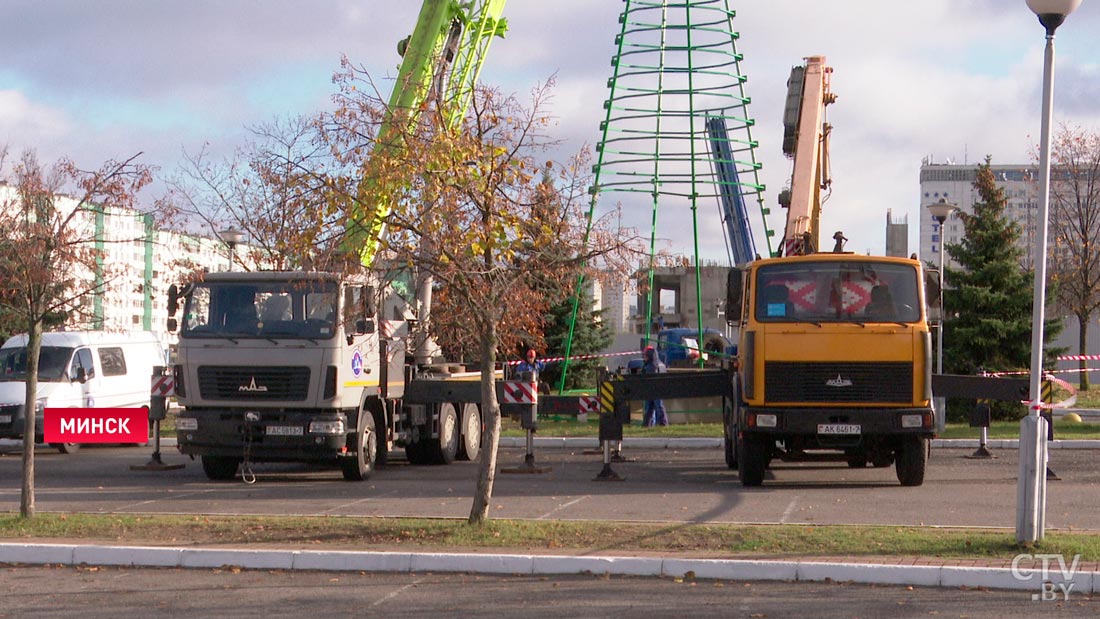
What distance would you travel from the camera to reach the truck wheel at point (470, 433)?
21641mm

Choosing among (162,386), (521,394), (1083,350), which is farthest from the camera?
(1083,350)

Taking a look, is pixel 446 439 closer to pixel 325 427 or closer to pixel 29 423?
pixel 325 427

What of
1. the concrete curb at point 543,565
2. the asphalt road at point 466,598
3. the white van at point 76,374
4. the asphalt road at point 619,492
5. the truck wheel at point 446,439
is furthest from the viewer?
the white van at point 76,374

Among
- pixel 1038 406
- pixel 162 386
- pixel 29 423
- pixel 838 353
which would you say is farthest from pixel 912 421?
pixel 162 386

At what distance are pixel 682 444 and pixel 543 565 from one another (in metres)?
13.7

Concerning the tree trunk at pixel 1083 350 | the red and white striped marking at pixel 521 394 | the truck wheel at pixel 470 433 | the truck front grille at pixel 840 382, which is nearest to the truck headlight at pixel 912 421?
the truck front grille at pixel 840 382

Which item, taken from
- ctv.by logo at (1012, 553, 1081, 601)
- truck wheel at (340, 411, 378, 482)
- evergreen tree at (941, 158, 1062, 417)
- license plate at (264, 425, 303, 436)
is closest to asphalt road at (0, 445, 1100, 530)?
truck wheel at (340, 411, 378, 482)

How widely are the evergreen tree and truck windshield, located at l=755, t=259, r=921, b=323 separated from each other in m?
17.0

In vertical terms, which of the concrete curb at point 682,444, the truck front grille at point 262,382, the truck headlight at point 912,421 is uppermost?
the truck front grille at point 262,382

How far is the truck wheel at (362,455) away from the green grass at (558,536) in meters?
4.97

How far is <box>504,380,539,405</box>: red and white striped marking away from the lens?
63.6 ft

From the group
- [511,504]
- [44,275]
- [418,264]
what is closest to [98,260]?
[44,275]

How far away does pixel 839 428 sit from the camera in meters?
16.1

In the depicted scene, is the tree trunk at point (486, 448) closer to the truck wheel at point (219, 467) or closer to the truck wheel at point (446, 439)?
the truck wheel at point (219, 467)
